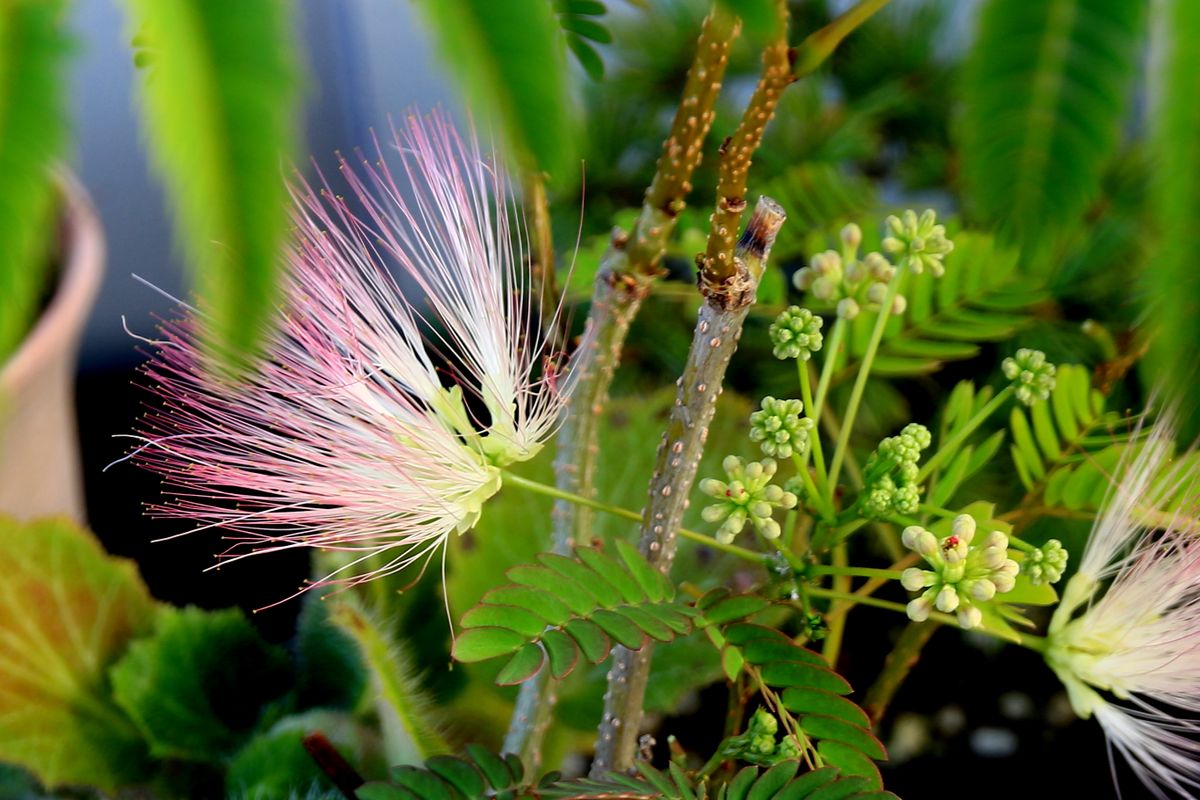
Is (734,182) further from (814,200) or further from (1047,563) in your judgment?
(814,200)

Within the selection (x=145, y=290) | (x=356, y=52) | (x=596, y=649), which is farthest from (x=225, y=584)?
(x=596, y=649)

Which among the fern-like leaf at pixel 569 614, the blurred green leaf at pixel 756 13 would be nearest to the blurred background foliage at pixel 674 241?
the blurred green leaf at pixel 756 13

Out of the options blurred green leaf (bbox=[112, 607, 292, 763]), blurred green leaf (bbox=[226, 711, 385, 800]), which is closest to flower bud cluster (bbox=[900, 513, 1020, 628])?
blurred green leaf (bbox=[226, 711, 385, 800])

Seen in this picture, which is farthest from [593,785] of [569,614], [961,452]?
[961,452]

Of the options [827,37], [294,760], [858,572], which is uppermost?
[827,37]

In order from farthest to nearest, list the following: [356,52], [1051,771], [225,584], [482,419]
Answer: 1. [356,52]
2. [225,584]
3. [1051,771]
4. [482,419]

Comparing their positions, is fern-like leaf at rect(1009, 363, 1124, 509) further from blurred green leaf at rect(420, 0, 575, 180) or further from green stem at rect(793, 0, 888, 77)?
blurred green leaf at rect(420, 0, 575, 180)

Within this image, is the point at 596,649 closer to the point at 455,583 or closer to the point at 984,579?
the point at 984,579
